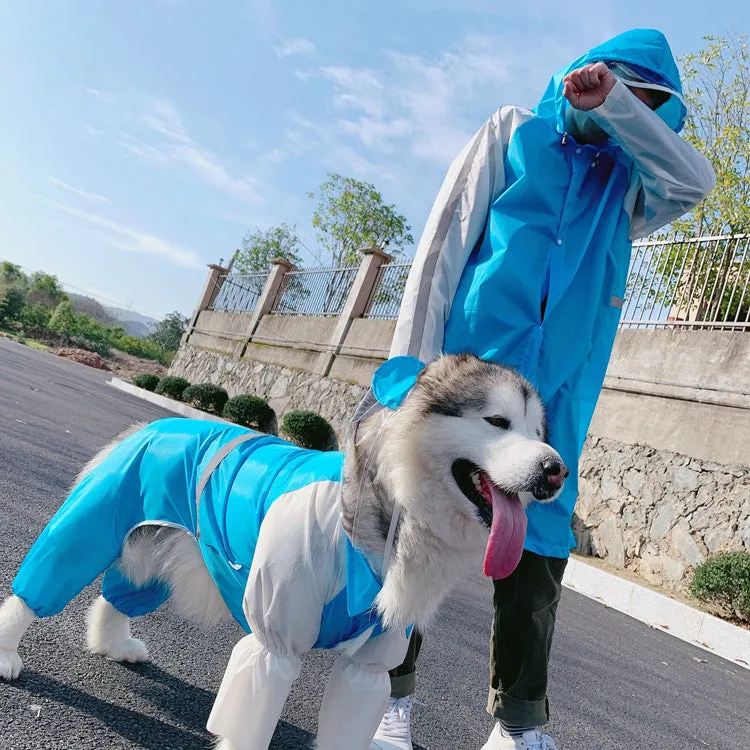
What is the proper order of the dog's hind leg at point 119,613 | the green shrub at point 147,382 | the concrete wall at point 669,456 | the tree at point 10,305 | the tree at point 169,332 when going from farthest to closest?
1. the tree at point 169,332
2. the tree at point 10,305
3. the green shrub at point 147,382
4. the concrete wall at point 669,456
5. the dog's hind leg at point 119,613

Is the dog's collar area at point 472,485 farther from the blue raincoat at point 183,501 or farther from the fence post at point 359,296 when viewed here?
the fence post at point 359,296

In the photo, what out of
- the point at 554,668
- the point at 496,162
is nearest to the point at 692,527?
the point at 554,668

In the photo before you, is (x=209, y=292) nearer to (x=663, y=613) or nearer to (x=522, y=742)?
(x=663, y=613)

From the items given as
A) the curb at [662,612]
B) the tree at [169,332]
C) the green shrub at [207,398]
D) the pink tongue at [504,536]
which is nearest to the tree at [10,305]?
the tree at [169,332]

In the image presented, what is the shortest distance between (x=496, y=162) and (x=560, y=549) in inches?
57.0

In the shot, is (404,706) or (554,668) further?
(554,668)

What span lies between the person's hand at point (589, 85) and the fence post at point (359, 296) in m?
13.4

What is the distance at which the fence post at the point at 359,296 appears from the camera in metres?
15.8

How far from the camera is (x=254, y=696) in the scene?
202cm

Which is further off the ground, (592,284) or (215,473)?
(592,284)

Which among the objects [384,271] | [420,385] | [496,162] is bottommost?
[420,385]

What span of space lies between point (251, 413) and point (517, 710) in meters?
13.7

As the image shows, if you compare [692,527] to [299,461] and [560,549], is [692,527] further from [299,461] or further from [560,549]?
[299,461]

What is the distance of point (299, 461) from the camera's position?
233 centimetres
